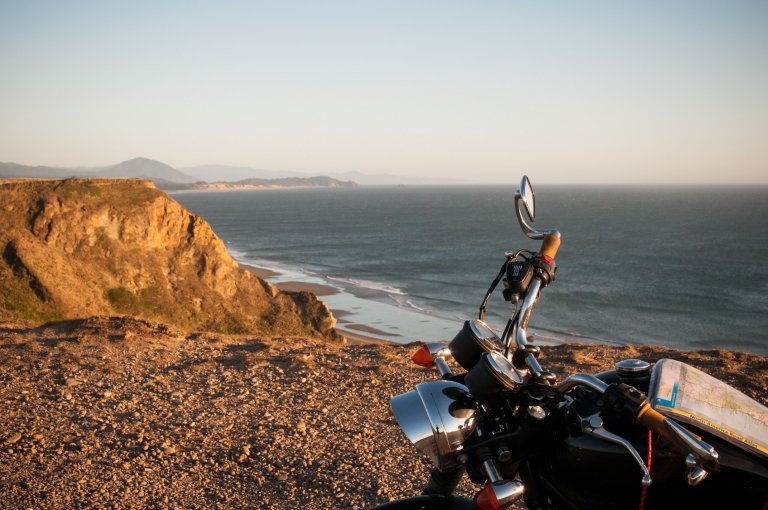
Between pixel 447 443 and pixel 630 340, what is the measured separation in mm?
30909

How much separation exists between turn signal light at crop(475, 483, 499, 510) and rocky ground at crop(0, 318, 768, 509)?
3577mm

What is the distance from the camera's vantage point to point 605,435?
2203mm

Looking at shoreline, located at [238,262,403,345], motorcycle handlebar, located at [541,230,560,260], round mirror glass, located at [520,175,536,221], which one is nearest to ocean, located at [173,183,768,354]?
shoreline, located at [238,262,403,345]

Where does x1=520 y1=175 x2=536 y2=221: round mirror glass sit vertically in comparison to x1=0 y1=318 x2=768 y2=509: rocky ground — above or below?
above

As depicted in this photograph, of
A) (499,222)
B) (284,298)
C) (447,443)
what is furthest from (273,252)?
(447,443)

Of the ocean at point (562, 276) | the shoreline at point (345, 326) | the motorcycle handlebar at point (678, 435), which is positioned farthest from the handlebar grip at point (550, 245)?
the shoreline at point (345, 326)

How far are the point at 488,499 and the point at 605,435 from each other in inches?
18.7

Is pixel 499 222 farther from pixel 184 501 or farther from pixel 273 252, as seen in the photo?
pixel 184 501

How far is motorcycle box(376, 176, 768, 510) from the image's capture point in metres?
2.21

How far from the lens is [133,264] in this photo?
2300cm

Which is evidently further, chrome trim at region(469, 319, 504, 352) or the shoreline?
A: the shoreline

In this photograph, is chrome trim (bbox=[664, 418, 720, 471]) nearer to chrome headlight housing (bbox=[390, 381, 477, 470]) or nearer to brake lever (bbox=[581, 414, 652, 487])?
brake lever (bbox=[581, 414, 652, 487])

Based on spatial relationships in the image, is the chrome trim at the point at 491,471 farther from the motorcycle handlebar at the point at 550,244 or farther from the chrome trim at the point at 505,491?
the motorcycle handlebar at the point at 550,244

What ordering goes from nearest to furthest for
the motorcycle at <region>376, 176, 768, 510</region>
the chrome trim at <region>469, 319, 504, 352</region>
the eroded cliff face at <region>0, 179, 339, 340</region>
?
the motorcycle at <region>376, 176, 768, 510</region>
the chrome trim at <region>469, 319, 504, 352</region>
the eroded cliff face at <region>0, 179, 339, 340</region>
